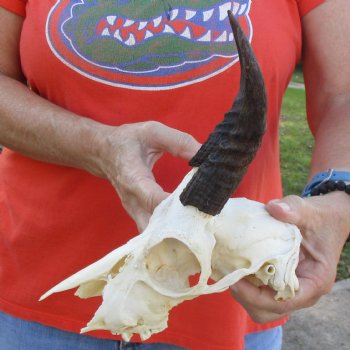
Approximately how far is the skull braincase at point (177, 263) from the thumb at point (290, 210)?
0.01m

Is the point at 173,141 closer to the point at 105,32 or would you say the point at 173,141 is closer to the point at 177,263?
the point at 177,263

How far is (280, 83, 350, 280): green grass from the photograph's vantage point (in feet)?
15.8

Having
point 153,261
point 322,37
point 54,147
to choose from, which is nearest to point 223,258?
point 153,261

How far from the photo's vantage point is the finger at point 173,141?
1230 millimetres

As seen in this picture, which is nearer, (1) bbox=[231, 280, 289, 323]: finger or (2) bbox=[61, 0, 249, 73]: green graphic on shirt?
(1) bbox=[231, 280, 289, 323]: finger

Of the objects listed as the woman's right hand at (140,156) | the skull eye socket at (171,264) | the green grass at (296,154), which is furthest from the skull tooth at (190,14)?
the green grass at (296,154)

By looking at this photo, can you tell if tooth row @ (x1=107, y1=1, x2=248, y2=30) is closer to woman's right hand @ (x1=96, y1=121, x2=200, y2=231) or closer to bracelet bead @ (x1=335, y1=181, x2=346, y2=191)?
woman's right hand @ (x1=96, y1=121, x2=200, y2=231)

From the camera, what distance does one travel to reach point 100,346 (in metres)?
1.58

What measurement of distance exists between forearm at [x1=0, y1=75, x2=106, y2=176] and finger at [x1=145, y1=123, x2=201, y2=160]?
0.17m

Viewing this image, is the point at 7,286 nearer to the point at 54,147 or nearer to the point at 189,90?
the point at 54,147

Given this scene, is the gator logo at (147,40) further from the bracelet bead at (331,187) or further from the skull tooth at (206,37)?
the bracelet bead at (331,187)

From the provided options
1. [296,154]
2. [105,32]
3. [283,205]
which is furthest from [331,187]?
[296,154]

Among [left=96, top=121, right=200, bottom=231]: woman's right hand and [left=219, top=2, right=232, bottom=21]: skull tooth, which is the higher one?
[left=219, top=2, right=232, bottom=21]: skull tooth

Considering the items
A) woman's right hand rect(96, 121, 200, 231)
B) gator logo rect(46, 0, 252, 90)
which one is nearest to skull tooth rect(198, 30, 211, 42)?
gator logo rect(46, 0, 252, 90)
